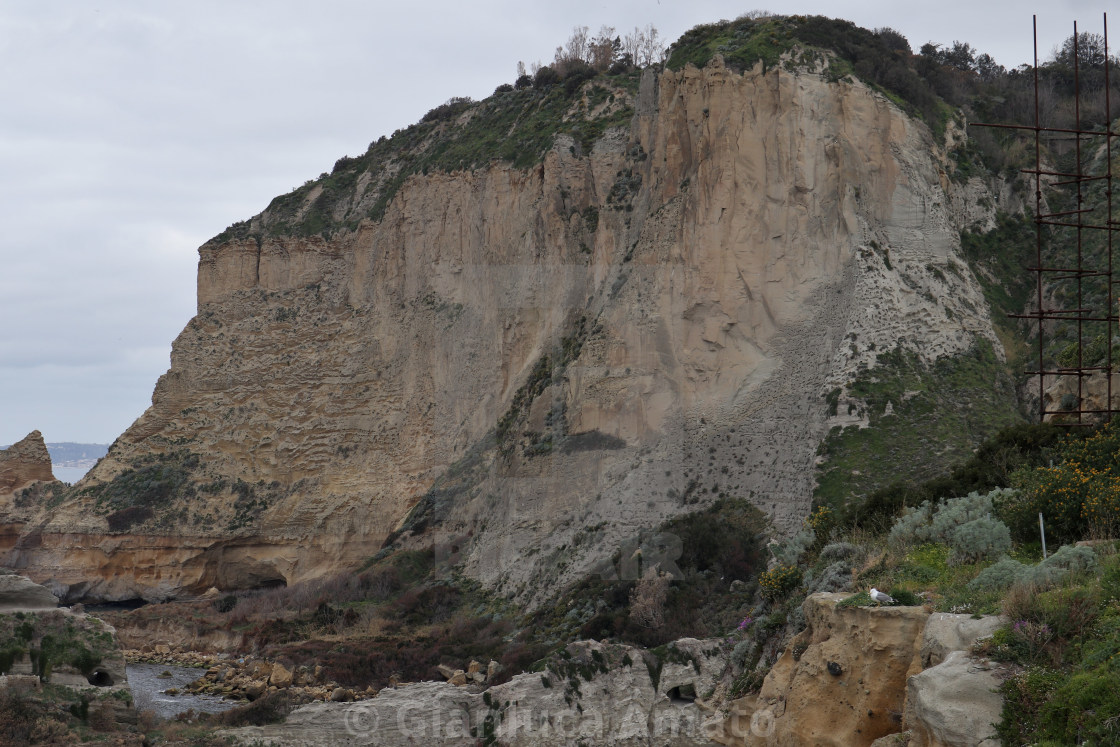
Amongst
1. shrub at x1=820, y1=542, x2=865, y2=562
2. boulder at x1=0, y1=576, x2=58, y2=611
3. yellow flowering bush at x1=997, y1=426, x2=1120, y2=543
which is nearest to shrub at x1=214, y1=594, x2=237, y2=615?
boulder at x1=0, y1=576, x2=58, y2=611

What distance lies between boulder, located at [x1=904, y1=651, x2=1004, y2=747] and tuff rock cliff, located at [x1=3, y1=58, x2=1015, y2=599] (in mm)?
17700

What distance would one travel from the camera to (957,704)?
32.3 feet

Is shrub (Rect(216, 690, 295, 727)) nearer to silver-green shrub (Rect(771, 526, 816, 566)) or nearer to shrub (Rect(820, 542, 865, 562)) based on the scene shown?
silver-green shrub (Rect(771, 526, 816, 566))

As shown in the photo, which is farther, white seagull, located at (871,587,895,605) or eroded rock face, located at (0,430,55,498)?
eroded rock face, located at (0,430,55,498)

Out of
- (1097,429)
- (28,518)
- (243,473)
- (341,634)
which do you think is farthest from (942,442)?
(28,518)

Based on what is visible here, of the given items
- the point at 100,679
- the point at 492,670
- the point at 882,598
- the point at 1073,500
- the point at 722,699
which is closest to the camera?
the point at 882,598

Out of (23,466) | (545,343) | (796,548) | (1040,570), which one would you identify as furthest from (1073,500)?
(23,466)

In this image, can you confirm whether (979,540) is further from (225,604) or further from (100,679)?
(225,604)

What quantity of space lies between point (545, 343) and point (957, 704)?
3173 cm

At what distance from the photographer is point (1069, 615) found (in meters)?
10.2

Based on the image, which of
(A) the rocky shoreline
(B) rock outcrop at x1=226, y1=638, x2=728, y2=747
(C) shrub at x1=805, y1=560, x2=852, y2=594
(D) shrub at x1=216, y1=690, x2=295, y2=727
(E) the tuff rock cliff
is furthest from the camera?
(E) the tuff rock cliff

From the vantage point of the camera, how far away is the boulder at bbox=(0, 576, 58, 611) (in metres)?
26.0

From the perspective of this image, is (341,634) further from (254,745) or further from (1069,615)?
(1069,615)

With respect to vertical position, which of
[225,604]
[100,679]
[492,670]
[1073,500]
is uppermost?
[1073,500]
